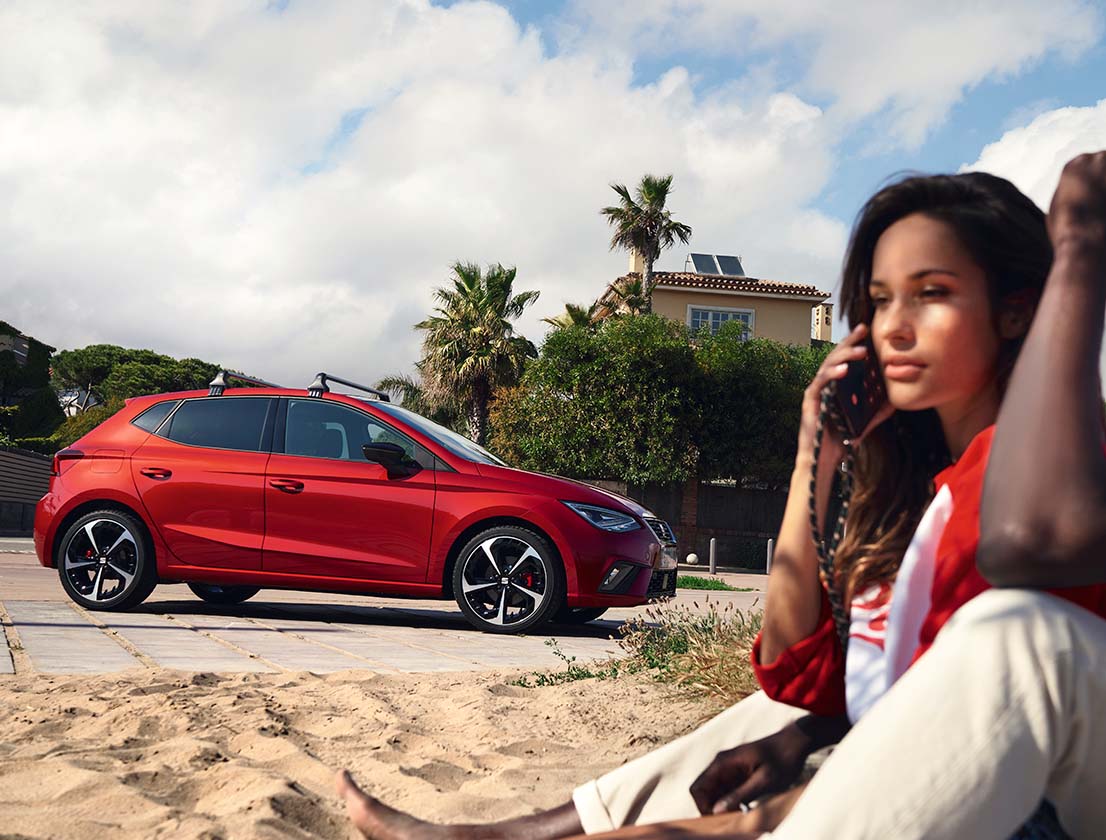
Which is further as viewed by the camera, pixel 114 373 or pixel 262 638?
pixel 114 373

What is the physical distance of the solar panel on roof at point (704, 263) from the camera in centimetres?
4359

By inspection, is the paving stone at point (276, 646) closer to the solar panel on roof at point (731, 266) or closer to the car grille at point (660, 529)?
the car grille at point (660, 529)

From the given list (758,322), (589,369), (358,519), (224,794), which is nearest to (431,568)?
(358,519)

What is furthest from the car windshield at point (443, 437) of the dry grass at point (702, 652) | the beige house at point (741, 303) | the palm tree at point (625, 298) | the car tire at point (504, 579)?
the beige house at point (741, 303)

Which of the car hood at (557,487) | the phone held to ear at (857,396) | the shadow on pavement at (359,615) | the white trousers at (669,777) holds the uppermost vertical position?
the phone held to ear at (857,396)

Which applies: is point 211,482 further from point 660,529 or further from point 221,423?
point 660,529

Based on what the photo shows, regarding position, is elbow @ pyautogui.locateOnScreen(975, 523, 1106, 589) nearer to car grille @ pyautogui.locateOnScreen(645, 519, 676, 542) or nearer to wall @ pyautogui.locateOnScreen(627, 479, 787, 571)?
car grille @ pyautogui.locateOnScreen(645, 519, 676, 542)

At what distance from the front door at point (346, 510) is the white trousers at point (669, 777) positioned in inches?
217

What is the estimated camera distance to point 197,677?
15.2ft

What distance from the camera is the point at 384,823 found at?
2.03m

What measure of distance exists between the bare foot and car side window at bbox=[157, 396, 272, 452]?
19.3ft

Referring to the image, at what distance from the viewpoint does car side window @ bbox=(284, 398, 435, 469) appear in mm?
7645

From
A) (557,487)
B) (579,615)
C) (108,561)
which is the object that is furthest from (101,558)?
(579,615)

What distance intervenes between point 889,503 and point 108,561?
6.97 metres
